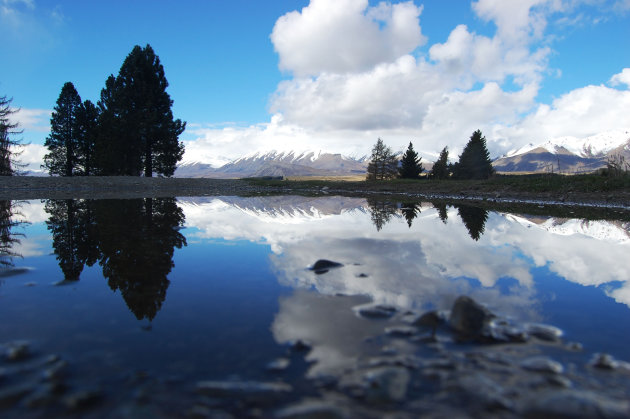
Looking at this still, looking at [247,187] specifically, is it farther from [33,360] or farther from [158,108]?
[33,360]

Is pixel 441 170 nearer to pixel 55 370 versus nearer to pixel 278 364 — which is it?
pixel 278 364

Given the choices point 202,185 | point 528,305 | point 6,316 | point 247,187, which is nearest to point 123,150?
point 202,185

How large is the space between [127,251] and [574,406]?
920 cm

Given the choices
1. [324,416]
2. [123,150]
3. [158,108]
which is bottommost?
[324,416]

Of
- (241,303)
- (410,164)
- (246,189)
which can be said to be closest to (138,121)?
(246,189)

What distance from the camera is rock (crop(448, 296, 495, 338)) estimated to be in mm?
4539

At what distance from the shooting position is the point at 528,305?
579cm

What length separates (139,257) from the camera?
8039 millimetres

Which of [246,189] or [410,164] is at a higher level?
[410,164]

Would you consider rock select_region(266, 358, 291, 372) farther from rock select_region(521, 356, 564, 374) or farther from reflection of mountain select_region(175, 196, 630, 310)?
rock select_region(521, 356, 564, 374)

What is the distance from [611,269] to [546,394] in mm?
7267

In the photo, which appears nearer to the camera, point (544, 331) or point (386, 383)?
point (386, 383)

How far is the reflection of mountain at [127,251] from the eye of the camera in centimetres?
595

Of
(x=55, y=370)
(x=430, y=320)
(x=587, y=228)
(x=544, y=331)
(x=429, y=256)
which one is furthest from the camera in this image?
(x=587, y=228)
